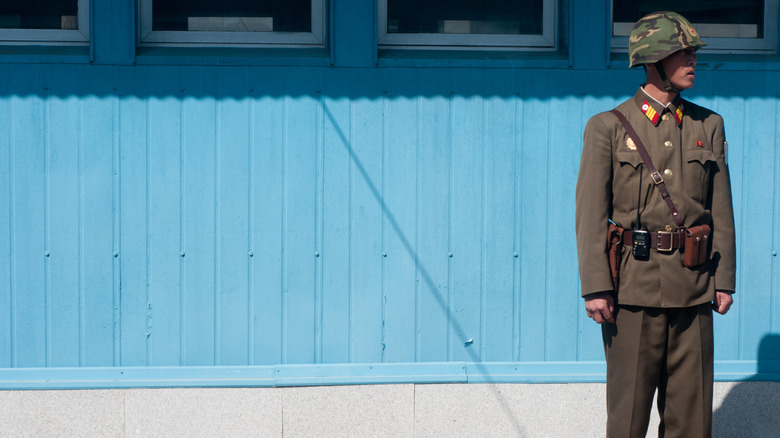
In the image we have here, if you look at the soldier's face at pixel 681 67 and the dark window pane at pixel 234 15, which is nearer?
the soldier's face at pixel 681 67

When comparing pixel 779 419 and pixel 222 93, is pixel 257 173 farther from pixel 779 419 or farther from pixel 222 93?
pixel 779 419

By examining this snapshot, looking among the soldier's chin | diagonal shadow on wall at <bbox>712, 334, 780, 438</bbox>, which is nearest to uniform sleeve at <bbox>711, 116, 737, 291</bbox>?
the soldier's chin

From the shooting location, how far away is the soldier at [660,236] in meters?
3.69

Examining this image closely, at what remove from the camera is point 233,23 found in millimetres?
4957

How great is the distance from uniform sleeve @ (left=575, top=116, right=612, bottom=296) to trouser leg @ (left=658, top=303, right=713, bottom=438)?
1.19 feet

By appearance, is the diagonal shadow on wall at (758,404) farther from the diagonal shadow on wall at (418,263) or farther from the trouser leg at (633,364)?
the trouser leg at (633,364)

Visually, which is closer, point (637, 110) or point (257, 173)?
point (637, 110)

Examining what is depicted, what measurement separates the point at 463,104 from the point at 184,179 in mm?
1546

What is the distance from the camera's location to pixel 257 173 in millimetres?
4828

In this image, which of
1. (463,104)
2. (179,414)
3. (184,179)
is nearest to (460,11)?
(463,104)

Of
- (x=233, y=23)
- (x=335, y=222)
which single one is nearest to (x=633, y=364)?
(x=335, y=222)

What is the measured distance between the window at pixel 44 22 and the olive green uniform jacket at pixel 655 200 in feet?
9.17

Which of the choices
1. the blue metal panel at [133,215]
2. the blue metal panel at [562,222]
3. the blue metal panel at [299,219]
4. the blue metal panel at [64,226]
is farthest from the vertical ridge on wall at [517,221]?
the blue metal panel at [64,226]

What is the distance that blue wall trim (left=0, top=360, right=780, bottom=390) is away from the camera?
482 centimetres
